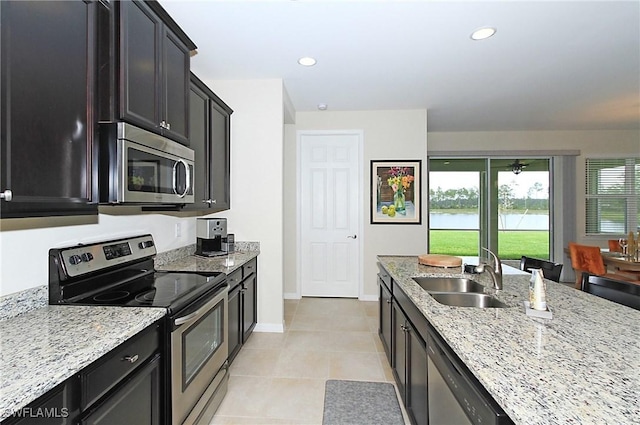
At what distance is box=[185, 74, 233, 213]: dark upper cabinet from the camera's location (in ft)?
8.49

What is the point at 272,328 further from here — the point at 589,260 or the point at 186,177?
the point at 589,260

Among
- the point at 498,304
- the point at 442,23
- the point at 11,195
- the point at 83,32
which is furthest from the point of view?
the point at 442,23

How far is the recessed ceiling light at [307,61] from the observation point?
2922 millimetres

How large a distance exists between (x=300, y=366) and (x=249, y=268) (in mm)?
1004

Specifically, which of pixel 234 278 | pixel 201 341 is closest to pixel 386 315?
pixel 234 278

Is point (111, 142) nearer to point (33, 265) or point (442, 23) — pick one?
point (33, 265)

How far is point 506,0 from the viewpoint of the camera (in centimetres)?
208

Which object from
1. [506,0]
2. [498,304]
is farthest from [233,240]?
[506,0]

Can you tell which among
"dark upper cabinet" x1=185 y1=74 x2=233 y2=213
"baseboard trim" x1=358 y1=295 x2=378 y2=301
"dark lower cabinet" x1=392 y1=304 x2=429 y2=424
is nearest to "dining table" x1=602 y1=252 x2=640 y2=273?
"baseboard trim" x1=358 y1=295 x2=378 y2=301

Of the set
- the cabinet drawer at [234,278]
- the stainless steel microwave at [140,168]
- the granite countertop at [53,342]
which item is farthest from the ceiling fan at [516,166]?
the granite countertop at [53,342]

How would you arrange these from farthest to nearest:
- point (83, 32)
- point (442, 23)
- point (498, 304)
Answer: point (442, 23) < point (498, 304) < point (83, 32)

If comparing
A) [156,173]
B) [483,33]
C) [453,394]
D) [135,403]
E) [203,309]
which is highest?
[483,33]

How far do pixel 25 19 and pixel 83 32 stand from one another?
0.89 feet

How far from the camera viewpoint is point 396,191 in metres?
4.61
